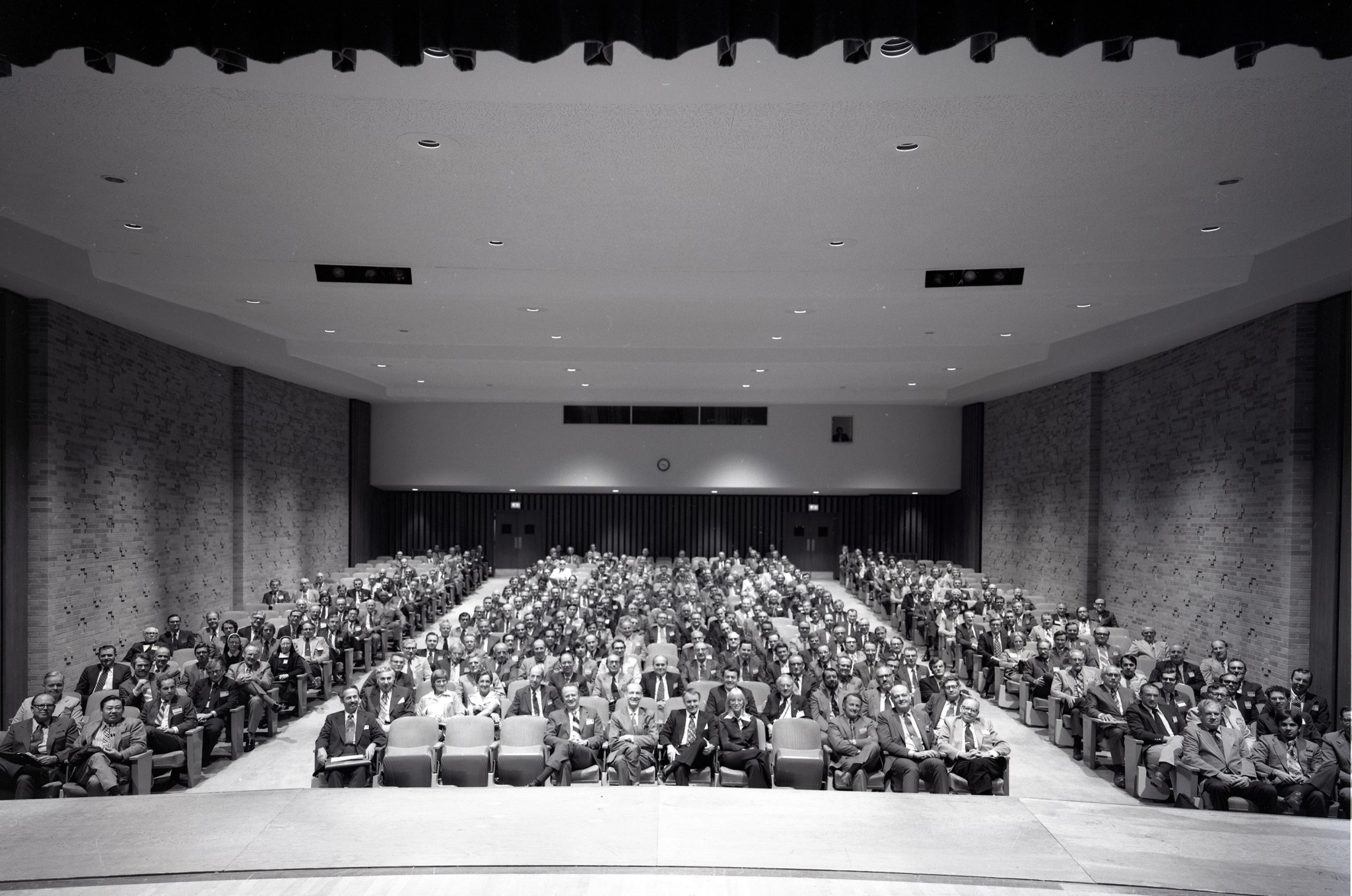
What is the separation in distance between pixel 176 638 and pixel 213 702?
3340mm

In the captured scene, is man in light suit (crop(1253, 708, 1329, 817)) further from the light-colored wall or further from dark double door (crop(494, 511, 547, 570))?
dark double door (crop(494, 511, 547, 570))

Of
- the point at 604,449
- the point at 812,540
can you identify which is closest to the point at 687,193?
the point at 604,449

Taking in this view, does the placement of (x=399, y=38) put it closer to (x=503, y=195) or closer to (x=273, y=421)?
(x=503, y=195)

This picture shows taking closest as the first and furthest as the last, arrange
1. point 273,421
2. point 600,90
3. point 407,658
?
point 600,90
point 407,658
point 273,421

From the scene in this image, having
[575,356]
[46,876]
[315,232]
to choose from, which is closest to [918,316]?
[575,356]

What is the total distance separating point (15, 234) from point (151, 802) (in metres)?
6.95

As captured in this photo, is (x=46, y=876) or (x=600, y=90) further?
(x=600, y=90)

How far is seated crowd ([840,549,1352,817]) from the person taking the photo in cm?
653

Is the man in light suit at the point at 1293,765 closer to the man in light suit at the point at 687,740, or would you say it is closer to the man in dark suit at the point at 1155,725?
the man in dark suit at the point at 1155,725

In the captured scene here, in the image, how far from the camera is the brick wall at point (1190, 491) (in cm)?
1018

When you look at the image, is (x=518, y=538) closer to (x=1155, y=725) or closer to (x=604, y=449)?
(x=604, y=449)

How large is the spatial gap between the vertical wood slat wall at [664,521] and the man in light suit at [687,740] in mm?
17289

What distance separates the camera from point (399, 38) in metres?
3.15

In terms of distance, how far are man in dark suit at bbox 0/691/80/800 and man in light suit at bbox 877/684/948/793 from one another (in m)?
6.20
